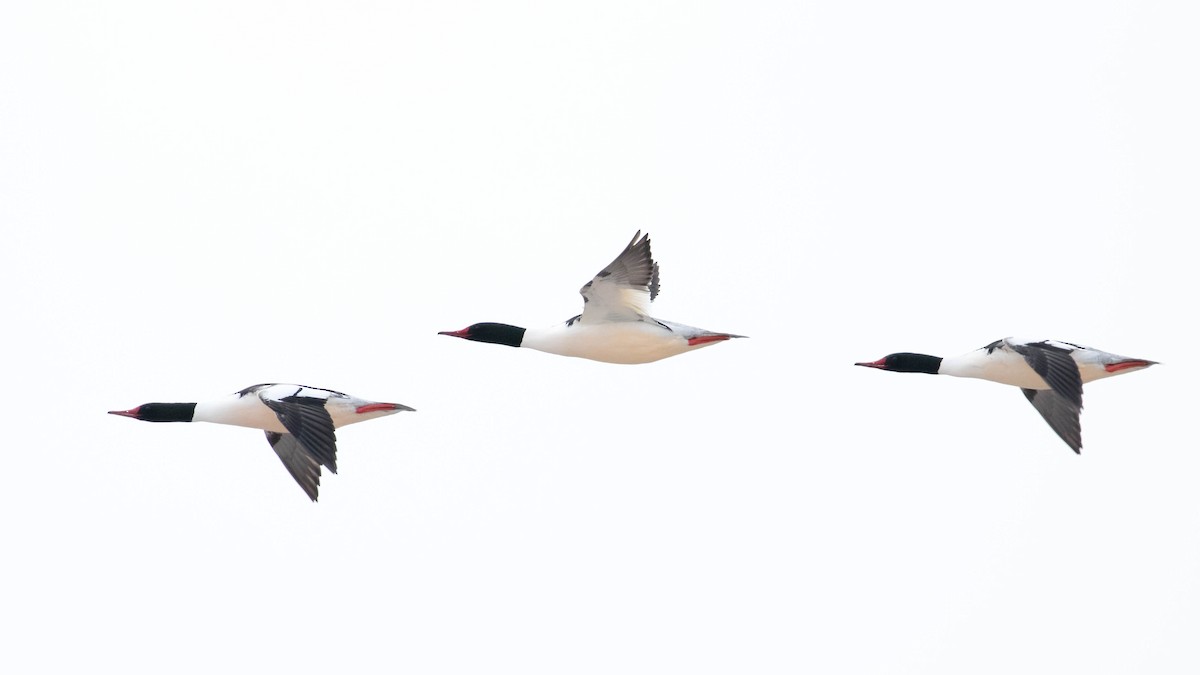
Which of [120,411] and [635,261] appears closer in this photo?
[635,261]

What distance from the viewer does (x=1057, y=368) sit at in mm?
30297

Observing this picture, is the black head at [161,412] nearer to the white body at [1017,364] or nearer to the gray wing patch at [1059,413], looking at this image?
the white body at [1017,364]

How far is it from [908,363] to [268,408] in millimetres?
7451

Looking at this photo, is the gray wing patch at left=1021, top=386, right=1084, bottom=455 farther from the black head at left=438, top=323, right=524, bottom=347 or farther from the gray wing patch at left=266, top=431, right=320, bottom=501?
the gray wing patch at left=266, top=431, right=320, bottom=501

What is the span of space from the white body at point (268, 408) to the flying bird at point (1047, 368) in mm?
6670

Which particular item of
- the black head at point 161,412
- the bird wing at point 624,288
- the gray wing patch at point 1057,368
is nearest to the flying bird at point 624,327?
the bird wing at point 624,288

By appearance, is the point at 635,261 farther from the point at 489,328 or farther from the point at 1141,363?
the point at 1141,363

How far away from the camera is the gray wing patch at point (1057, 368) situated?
1179 inches

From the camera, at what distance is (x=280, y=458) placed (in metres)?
31.0

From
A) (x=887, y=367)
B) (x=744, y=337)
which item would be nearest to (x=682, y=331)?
(x=744, y=337)

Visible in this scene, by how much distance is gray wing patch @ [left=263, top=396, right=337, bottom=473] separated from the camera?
94.2 ft

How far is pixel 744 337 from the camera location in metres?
29.7

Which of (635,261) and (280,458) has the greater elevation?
(635,261)

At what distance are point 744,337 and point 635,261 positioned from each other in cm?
147
